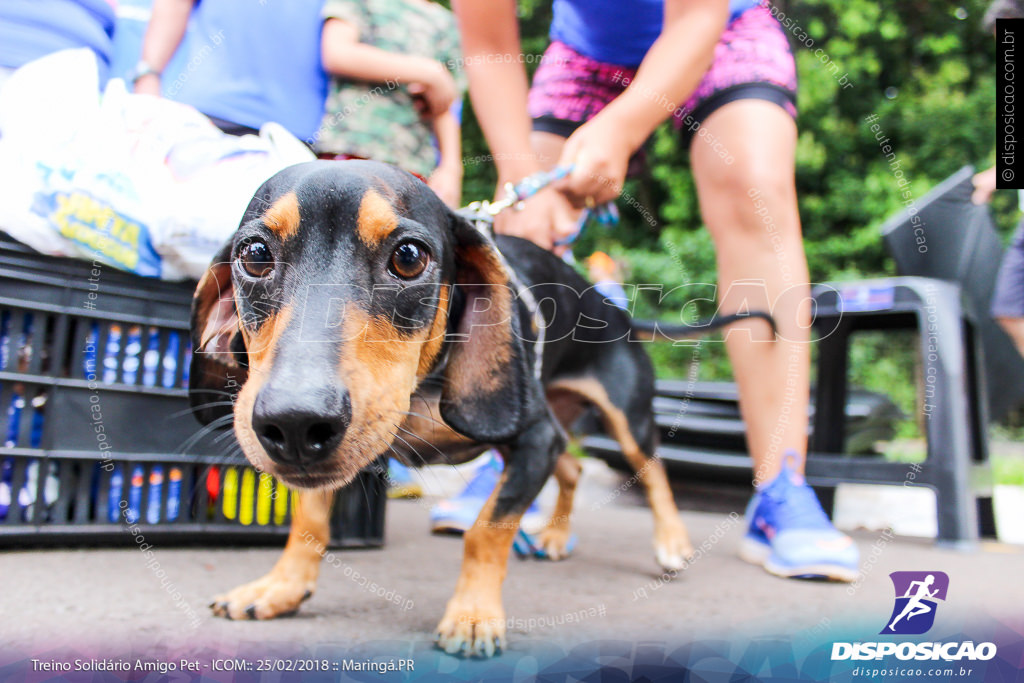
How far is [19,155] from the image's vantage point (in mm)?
1555

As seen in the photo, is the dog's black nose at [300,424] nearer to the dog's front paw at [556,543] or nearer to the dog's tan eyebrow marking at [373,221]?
the dog's tan eyebrow marking at [373,221]

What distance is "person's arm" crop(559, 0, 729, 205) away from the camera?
1.75 m

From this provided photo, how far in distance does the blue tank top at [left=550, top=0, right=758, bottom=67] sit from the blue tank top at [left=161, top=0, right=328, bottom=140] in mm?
806

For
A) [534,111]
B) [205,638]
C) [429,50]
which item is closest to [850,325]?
[534,111]

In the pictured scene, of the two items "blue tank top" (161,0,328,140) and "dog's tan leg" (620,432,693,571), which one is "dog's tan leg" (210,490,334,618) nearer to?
"dog's tan leg" (620,432,693,571)

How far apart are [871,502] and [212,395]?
375cm

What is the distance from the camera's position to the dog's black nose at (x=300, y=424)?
93cm

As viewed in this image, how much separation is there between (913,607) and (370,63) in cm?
196

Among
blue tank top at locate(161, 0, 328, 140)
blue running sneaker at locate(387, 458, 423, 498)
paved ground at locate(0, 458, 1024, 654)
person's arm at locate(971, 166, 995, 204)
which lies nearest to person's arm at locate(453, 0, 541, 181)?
blue tank top at locate(161, 0, 328, 140)

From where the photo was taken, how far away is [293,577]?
1464 millimetres

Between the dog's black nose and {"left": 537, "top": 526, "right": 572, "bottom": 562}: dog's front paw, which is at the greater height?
the dog's black nose

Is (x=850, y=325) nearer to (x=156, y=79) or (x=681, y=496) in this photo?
(x=681, y=496)

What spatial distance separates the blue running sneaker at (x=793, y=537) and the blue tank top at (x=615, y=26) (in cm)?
136

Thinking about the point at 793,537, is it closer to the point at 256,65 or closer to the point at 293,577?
the point at 293,577
